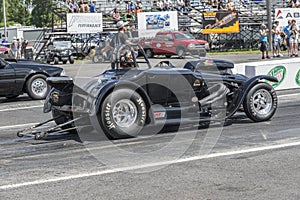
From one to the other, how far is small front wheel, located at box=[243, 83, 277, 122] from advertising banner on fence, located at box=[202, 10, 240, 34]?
1028 inches

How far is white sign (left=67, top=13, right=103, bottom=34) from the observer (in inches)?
1335

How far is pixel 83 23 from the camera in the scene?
34.1 m

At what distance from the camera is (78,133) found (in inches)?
376

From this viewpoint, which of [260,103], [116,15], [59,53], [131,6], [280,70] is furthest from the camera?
[131,6]

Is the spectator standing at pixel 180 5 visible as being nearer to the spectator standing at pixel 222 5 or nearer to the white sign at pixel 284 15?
the spectator standing at pixel 222 5

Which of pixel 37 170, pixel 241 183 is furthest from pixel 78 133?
pixel 241 183

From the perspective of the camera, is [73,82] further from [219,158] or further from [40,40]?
[40,40]

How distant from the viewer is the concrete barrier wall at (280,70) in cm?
1600

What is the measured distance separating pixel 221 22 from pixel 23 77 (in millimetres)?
22300

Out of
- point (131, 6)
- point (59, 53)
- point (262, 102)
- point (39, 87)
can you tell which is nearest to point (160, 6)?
point (131, 6)

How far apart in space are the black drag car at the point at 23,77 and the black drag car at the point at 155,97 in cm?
573

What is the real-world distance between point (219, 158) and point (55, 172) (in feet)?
6.83

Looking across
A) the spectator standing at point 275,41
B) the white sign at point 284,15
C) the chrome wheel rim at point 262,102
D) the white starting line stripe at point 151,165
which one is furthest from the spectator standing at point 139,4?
the white starting line stripe at point 151,165

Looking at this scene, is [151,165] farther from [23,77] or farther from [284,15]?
[284,15]
